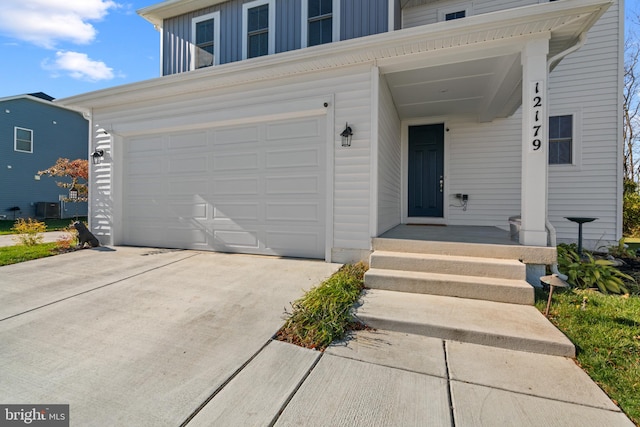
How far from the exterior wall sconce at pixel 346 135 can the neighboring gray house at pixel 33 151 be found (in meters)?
15.2

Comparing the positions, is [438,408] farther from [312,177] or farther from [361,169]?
[312,177]

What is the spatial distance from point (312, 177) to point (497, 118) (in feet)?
15.0

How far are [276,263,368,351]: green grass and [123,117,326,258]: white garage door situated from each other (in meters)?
1.77

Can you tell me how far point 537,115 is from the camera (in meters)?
3.40

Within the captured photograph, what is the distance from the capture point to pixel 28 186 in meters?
13.4

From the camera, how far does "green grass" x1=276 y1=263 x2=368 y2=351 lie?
91.8 inches

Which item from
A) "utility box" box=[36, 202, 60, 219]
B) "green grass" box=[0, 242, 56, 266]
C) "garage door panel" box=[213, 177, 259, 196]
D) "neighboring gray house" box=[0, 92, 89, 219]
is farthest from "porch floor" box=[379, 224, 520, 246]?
"utility box" box=[36, 202, 60, 219]

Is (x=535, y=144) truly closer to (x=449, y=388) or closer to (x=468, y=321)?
(x=468, y=321)

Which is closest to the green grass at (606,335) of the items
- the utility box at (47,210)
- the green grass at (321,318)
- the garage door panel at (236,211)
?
the green grass at (321,318)

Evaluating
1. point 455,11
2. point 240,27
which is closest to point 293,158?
point 240,27

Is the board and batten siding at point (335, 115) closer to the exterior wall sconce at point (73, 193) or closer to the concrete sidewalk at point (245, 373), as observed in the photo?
the concrete sidewalk at point (245, 373)

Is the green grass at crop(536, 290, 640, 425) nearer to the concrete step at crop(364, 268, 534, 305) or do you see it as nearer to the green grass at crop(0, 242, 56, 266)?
the concrete step at crop(364, 268, 534, 305)

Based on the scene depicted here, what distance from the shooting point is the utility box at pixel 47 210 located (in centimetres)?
1357

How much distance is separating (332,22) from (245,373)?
6334 mm
